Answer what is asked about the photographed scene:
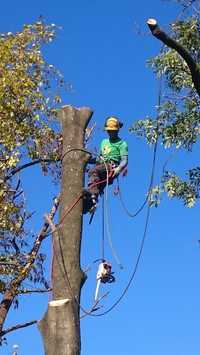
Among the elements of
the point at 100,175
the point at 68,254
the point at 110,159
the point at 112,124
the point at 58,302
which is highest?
the point at 112,124

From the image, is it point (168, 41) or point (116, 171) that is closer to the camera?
point (168, 41)

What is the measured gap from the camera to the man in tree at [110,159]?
6.30 m

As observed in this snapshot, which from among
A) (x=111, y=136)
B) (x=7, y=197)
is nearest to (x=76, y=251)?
(x=111, y=136)

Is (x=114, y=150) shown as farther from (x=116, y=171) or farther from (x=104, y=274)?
(x=104, y=274)

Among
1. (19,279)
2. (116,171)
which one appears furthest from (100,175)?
(19,279)

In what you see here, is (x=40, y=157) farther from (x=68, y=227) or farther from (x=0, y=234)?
(x=68, y=227)

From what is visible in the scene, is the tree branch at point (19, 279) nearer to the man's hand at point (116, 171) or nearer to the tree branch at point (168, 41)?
the man's hand at point (116, 171)

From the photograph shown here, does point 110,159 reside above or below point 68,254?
above

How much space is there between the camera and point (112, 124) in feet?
21.2

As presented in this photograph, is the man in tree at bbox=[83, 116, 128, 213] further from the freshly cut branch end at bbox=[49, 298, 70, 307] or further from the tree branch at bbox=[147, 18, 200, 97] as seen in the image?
the freshly cut branch end at bbox=[49, 298, 70, 307]

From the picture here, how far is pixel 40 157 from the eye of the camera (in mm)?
12344

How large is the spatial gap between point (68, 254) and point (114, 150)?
1570 mm

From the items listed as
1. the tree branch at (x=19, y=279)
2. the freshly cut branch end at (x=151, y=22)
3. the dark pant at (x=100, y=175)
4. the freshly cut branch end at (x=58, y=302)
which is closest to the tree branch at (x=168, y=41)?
the freshly cut branch end at (x=151, y=22)

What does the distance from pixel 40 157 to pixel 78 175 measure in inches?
273
